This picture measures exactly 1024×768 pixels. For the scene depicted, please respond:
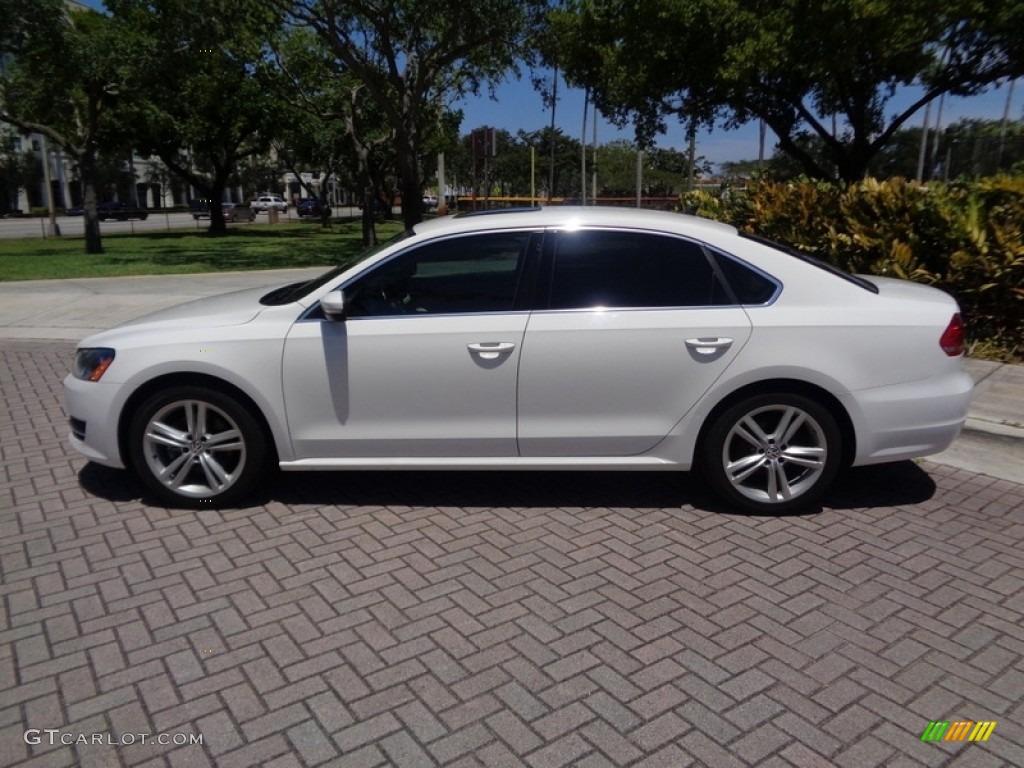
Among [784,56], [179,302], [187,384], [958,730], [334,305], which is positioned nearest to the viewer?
[958,730]

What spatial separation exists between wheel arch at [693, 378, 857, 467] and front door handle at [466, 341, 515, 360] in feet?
3.74

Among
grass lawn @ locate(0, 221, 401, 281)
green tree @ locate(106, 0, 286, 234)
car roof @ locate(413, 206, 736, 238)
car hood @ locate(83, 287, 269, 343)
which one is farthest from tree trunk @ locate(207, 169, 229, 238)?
car roof @ locate(413, 206, 736, 238)

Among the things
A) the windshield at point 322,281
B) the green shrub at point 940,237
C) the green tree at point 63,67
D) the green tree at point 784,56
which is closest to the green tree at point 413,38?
the green tree at point 784,56

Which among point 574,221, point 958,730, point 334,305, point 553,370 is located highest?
point 574,221

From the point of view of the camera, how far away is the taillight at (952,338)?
4.46 meters

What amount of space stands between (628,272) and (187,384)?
2499 mm

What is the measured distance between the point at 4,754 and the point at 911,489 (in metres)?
4.78

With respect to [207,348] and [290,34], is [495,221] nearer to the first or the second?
[207,348]

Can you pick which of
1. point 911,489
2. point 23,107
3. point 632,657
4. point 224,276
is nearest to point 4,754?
point 632,657

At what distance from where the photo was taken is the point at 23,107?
24609 millimetres

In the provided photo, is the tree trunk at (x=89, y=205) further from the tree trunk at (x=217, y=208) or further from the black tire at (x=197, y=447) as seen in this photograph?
the black tire at (x=197, y=447)

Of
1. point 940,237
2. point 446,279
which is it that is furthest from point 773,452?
point 940,237

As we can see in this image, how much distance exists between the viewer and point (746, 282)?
454 centimetres

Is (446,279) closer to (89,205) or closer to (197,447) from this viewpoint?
(197,447)
